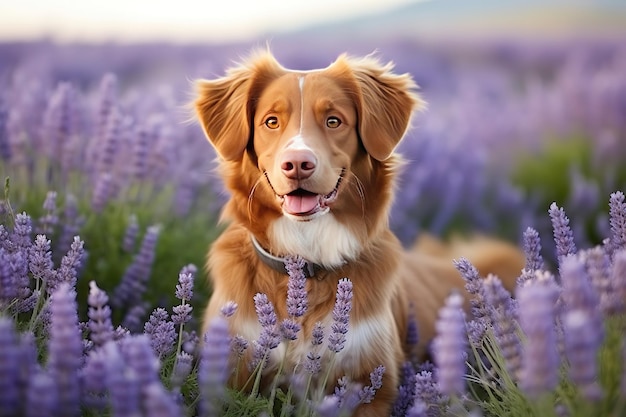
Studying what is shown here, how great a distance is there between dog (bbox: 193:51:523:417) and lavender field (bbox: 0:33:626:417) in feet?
0.57

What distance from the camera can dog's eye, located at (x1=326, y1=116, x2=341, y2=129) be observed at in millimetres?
3041

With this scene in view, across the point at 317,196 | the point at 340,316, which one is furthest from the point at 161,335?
the point at 317,196

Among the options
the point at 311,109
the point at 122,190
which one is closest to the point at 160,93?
the point at 122,190

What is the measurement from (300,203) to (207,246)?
1505mm

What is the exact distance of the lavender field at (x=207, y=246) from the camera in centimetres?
168

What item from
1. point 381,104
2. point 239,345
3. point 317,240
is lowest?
point 239,345

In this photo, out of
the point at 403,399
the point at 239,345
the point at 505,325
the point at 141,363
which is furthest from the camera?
the point at 403,399

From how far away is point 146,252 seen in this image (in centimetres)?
341

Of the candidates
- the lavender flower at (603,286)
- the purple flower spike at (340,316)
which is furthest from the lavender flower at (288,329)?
the lavender flower at (603,286)

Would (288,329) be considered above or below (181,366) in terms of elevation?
above

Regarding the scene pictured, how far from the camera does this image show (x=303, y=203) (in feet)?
9.45

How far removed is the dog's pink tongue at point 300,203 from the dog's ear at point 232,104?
376 mm

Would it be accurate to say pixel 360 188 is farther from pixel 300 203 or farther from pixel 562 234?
pixel 562 234

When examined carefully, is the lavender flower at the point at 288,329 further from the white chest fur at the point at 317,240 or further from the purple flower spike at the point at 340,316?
the white chest fur at the point at 317,240
